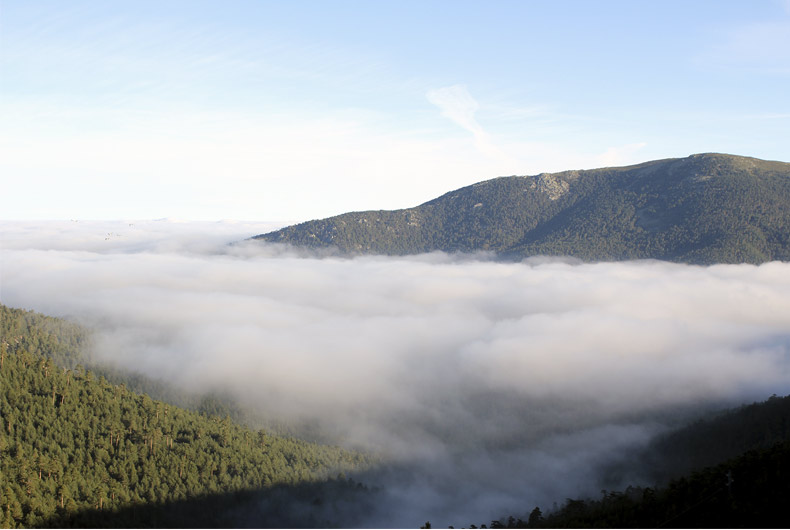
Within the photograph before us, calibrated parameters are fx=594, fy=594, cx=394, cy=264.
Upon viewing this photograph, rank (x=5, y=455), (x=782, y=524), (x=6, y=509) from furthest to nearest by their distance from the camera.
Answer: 1. (x=5, y=455)
2. (x=6, y=509)
3. (x=782, y=524)

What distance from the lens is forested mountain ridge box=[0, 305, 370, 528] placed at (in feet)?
478

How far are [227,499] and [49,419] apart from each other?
2223 inches

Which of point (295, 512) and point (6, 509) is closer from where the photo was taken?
point (6, 509)

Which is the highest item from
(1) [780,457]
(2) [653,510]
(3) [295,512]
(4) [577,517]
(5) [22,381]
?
(5) [22,381]

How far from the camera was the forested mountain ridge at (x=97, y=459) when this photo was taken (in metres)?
146

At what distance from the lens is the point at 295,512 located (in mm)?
193375

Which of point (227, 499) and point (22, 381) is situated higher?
point (22, 381)

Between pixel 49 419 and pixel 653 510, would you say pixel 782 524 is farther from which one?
pixel 49 419

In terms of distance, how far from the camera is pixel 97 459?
168375 mm

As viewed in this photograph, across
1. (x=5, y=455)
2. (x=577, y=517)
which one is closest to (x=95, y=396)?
(x=5, y=455)

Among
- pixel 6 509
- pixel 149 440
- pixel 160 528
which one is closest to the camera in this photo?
pixel 6 509

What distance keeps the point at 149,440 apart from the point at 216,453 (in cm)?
2259

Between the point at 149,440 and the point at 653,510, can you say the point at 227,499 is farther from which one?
the point at 653,510

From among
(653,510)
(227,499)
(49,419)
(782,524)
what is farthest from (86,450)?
(782,524)
